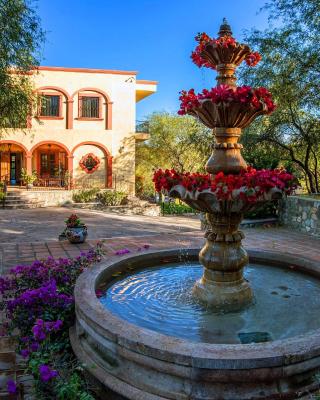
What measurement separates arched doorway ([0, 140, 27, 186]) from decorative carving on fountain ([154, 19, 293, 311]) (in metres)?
21.4

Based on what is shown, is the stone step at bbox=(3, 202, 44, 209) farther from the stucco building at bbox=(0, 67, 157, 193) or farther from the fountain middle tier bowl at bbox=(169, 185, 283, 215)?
the fountain middle tier bowl at bbox=(169, 185, 283, 215)

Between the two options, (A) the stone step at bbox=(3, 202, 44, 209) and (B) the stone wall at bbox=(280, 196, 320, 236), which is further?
(A) the stone step at bbox=(3, 202, 44, 209)

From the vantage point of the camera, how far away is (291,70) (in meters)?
11.9

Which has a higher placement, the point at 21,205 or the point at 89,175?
the point at 89,175

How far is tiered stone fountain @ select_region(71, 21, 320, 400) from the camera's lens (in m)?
2.54

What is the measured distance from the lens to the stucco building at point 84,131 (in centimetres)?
2280

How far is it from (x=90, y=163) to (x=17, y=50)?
12.8m

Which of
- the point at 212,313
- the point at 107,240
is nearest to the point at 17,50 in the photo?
the point at 107,240

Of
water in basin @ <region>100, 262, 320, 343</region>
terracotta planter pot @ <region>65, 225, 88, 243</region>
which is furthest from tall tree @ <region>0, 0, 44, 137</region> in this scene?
water in basin @ <region>100, 262, 320, 343</region>

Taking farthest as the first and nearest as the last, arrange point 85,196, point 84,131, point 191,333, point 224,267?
1. point 84,131
2. point 85,196
3. point 224,267
4. point 191,333

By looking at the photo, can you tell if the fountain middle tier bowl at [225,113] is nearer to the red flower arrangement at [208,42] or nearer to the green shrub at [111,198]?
the red flower arrangement at [208,42]

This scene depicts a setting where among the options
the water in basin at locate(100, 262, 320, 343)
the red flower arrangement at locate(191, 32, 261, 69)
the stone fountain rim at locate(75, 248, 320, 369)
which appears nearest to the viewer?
the stone fountain rim at locate(75, 248, 320, 369)

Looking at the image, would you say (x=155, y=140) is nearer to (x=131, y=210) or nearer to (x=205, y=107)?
(x=131, y=210)

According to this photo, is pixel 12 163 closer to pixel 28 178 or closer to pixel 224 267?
pixel 28 178
